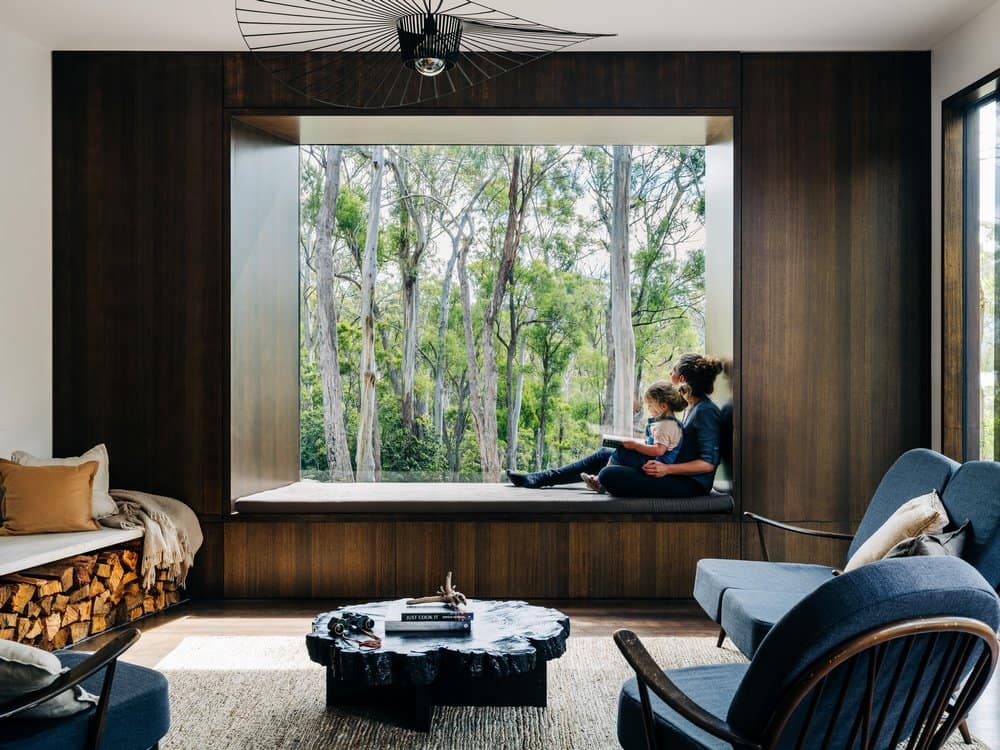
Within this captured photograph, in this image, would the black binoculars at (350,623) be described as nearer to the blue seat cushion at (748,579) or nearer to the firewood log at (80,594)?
the blue seat cushion at (748,579)

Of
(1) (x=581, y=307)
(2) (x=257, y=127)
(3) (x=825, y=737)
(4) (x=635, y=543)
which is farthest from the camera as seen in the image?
(1) (x=581, y=307)

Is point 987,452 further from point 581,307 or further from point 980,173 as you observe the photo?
point 581,307

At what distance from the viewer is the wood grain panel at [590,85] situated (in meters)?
4.59

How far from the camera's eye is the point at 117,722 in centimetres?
216

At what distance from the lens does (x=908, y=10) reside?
410cm

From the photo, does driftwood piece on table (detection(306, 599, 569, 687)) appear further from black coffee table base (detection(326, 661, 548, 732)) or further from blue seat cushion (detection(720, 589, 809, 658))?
blue seat cushion (detection(720, 589, 809, 658))

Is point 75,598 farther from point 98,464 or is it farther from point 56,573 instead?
point 98,464

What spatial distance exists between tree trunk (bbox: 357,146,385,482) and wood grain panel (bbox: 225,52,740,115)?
118cm

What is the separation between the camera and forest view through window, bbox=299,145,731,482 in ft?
18.4

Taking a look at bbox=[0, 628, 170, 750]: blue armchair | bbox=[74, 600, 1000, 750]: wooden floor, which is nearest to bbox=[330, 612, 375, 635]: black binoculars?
bbox=[0, 628, 170, 750]: blue armchair

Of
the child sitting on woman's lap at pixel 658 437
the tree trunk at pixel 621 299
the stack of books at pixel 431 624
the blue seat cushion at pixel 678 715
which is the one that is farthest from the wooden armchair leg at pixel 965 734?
the tree trunk at pixel 621 299

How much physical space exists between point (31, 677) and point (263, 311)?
3.25 m

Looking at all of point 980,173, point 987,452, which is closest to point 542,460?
point 987,452

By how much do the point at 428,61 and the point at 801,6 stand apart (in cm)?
225
